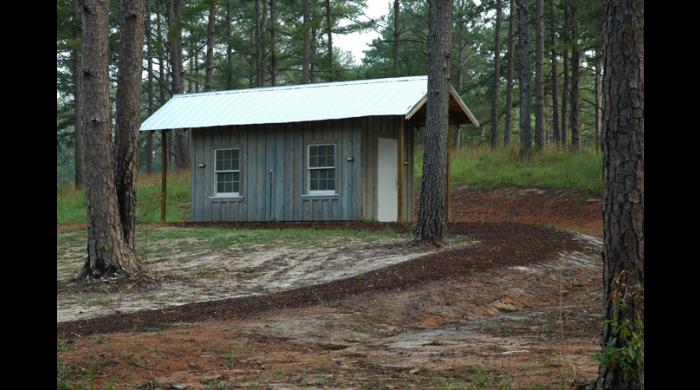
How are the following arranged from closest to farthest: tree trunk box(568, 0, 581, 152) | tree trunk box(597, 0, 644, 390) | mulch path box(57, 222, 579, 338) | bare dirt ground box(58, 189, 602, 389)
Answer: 1. tree trunk box(597, 0, 644, 390)
2. bare dirt ground box(58, 189, 602, 389)
3. mulch path box(57, 222, 579, 338)
4. tree trunk box(568, 0, 581, 152)

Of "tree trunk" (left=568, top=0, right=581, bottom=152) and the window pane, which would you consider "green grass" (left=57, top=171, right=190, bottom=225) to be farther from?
"tree trunk" (left=568, top=0, right=581, bottom=152)

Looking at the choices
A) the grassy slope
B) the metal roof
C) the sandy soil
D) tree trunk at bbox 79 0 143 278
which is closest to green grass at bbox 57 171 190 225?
the grassy slope

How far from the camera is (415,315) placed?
10266 millimetres

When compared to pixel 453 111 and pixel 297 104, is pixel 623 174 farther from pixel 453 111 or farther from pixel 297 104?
pixel 297 104

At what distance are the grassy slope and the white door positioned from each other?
19.5ft

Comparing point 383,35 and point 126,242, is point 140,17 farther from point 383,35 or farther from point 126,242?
point 383,35

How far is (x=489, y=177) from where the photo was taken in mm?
29016

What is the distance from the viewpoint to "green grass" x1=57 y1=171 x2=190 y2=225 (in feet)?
90.8

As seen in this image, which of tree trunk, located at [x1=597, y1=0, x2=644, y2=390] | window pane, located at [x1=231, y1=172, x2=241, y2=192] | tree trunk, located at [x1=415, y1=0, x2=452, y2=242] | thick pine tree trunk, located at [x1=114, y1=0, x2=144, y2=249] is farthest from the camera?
window pane, located at [x1=231, y1=172, x2=241, y2=192]

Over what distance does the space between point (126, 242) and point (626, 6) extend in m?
9.25

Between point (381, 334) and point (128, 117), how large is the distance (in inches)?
234
